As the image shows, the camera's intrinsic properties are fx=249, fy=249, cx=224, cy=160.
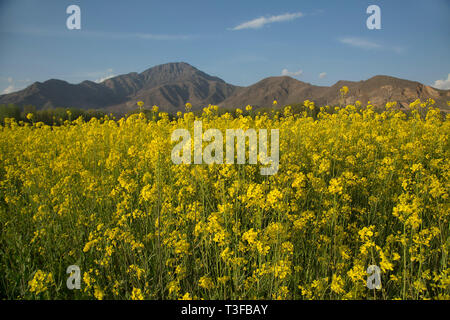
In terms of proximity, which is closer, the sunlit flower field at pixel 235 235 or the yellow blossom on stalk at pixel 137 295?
the yellow blossom on stalk at pixel 137 295

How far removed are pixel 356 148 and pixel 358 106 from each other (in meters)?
5.39

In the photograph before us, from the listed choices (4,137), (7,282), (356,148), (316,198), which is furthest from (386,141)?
(4,137)

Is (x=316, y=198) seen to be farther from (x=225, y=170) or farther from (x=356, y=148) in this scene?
(x=356, y=148)

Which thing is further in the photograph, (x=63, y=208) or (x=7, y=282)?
(x=63, y=208)

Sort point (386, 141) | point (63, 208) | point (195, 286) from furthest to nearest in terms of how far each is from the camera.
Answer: point (386, 141) < point (63, 208) < point (195, 286)

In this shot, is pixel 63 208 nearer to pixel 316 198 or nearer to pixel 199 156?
pixel 199 156

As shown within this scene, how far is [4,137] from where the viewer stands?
7.66m

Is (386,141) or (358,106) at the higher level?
(358,106)

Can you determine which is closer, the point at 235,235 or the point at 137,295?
the point at 137,295

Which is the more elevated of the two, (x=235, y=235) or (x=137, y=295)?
(x=235, y=235)

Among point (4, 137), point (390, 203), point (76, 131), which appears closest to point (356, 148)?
point (390, 203)

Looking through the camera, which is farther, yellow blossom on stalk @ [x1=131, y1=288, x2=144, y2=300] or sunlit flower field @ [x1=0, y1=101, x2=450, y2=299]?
sunlit flower field @ [x1=0, y1=101, x2=450, y2=299]

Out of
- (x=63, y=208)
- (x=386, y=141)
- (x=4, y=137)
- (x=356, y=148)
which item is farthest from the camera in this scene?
(x=4, y=137)
